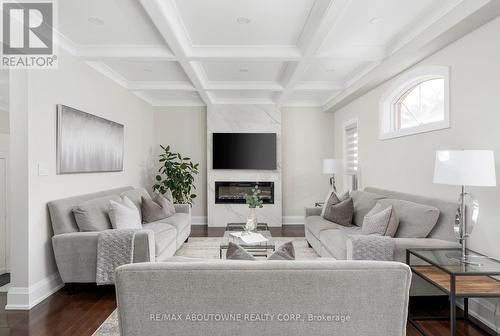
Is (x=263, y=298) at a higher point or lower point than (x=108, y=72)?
lower

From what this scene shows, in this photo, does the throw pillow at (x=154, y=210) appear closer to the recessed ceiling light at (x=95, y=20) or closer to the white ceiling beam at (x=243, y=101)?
the recessed ceiling light at (x=95, y=20)

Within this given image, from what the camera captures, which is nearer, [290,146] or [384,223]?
[384,223]

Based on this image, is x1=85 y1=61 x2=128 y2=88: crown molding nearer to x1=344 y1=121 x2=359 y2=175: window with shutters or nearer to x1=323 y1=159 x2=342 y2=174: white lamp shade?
x1=323 y1=159 x2=342 y2=174: white lamp shade

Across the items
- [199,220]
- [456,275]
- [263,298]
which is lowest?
[199,220]

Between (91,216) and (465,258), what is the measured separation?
3.46 meters

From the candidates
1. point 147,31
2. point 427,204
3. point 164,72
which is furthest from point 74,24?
point 427,204

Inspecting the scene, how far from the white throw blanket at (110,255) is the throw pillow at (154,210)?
1427mm

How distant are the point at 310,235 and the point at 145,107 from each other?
407 centimetres

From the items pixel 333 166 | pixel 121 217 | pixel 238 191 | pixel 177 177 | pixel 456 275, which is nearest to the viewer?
pixel 456 275

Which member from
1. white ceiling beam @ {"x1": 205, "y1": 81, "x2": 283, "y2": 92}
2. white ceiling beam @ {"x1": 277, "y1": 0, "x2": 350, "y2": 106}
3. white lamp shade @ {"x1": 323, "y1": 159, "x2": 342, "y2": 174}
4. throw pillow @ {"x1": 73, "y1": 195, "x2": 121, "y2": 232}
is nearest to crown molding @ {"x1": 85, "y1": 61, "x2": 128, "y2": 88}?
white ceiling beam @ {"x1": 205, "y1": 81, "x2": 283, "y2": 92}

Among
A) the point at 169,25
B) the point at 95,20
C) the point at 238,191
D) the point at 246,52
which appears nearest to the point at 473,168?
the point at 246,52

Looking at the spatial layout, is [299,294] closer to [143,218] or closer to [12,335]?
[12,335]

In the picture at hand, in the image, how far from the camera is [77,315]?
260 cm

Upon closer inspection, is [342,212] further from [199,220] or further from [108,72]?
[108,72]
